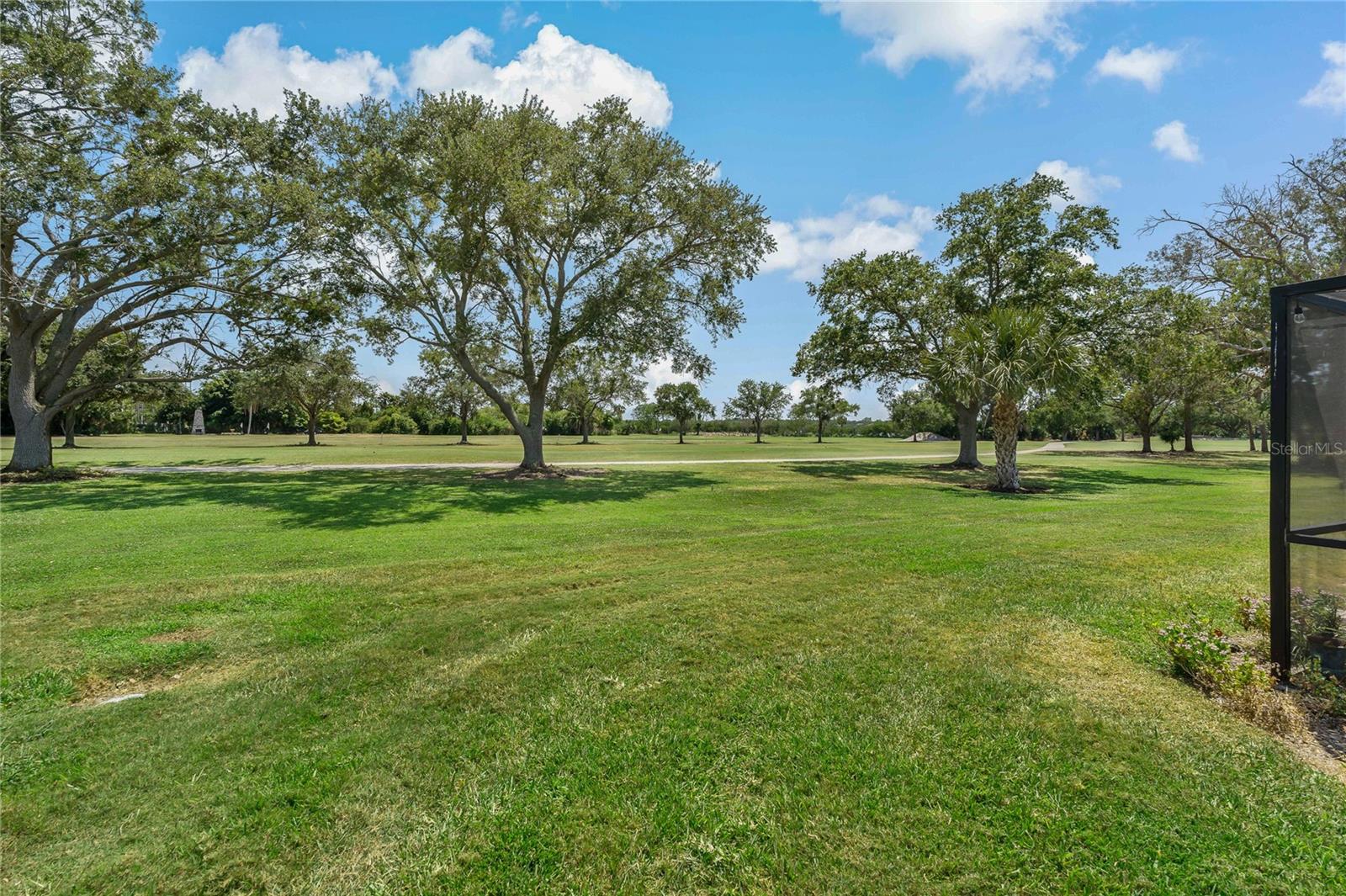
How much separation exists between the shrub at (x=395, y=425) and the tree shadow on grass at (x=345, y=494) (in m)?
55.0

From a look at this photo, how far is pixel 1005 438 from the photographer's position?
53.9 feet

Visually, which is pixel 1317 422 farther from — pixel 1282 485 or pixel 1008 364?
pixel 1008 364

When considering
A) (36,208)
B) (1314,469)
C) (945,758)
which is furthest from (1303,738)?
(36,208)

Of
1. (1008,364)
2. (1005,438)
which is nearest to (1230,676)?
(1008,364)

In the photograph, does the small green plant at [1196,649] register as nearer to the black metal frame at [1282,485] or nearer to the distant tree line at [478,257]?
the black metal frame at [1282,485]

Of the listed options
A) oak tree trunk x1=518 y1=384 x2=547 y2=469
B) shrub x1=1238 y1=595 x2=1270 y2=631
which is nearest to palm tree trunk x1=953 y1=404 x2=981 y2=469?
oak tree trunk x1=518 y1=384 x2=547 y2=469

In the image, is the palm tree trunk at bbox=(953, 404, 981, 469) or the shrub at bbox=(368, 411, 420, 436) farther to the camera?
the shrub at bbox=(368, 411, 420, 436)

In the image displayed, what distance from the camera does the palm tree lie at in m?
15.3

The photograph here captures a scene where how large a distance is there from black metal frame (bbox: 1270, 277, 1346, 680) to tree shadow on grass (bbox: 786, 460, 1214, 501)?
37.6 feet

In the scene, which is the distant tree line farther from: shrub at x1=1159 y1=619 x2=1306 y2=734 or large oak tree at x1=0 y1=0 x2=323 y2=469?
shrub at x1=1159 y1=619 x2=1306 y2=734

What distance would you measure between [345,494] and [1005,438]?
1857cm

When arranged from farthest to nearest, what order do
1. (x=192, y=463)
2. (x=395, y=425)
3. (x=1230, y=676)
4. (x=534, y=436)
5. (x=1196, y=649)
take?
(x=395, y=425), (x=192, y=463), (x=534, y=436), (x=1196, y=649), (x=1230, y=676)

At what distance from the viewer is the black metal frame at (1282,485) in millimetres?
3768

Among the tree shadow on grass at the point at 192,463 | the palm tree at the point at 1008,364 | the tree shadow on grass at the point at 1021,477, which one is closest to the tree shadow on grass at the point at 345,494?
the tree shadow on grass at the point at 192,463
